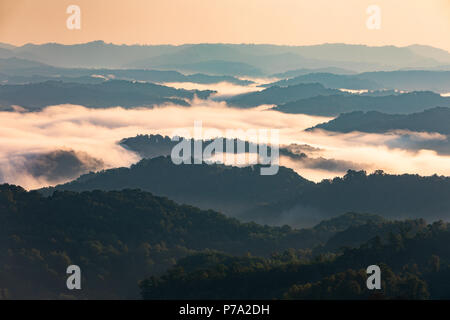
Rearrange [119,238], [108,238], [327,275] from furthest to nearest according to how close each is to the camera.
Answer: [119,238] < [108,238] < [327,275]

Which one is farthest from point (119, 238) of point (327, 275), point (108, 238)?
point (327, 275)

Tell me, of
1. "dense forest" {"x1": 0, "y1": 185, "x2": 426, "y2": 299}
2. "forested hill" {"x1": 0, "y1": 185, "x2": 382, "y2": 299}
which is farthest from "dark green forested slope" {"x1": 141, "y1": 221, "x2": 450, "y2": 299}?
"forested hill" {"x1": 0, "y1": 185, "x2": 382, "y2": 299}

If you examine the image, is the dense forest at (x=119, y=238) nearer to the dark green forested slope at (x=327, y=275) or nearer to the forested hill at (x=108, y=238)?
the forested hill at (x=108, y=238)

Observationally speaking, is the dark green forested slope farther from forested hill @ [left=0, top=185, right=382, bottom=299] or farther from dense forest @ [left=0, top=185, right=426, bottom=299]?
forested hill @ [left=0, top=185, right=382, bottom=299]

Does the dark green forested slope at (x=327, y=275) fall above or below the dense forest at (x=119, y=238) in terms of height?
below

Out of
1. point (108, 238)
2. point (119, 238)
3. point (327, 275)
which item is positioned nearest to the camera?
point (327, 275)

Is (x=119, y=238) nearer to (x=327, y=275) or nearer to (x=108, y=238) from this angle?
(x=108, y=238)

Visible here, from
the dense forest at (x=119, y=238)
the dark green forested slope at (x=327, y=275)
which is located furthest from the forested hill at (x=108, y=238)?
the dark green forested slope at (x=327, y=275)

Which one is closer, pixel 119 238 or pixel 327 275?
pixel 327 275
